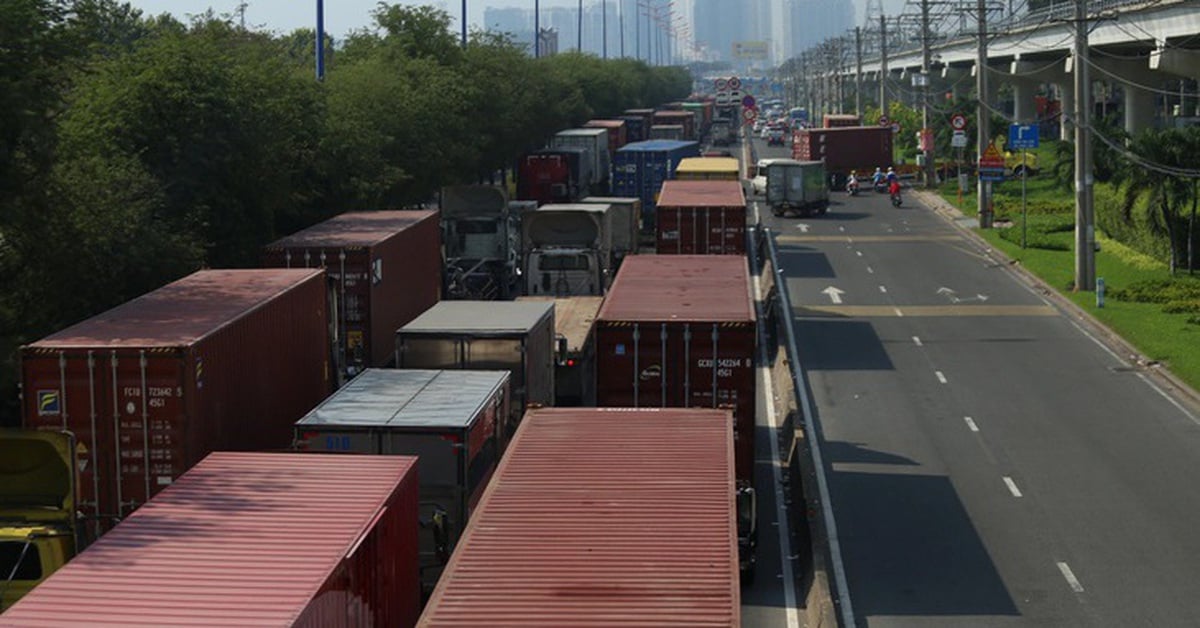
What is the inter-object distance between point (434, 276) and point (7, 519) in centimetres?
1972

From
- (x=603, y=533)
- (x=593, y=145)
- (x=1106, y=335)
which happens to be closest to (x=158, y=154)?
(x=603, y=533)

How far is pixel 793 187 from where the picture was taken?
73688 millimetres

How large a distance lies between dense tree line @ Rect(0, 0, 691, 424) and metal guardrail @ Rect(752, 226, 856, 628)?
10.5m

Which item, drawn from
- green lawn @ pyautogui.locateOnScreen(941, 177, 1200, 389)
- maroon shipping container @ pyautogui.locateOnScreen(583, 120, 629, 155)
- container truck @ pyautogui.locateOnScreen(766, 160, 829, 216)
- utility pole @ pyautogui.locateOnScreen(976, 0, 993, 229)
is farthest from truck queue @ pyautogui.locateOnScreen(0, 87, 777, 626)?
maroon shipping container @ pyautogui.locateOnScreen(583, 120, 629, 155)

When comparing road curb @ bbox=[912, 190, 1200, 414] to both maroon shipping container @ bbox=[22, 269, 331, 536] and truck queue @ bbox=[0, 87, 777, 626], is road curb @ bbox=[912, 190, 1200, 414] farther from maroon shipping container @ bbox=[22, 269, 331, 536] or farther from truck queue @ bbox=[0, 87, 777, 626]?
maroon shipping container @ bbox=[22, 269, 331, 536]

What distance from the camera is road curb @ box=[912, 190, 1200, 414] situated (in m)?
34.1

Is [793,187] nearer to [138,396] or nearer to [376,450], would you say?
[376,450]

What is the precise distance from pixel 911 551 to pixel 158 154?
52.8 ft

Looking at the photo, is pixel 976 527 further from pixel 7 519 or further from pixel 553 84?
pixel 553 84

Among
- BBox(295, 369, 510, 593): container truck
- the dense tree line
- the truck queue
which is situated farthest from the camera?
the dense tree line

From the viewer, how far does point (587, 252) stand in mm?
38406

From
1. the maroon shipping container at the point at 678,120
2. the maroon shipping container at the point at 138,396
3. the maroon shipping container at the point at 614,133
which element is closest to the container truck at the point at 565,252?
the maroon shipping container at the point at 138,396

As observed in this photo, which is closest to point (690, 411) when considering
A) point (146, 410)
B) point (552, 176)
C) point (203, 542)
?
point (146, 410)

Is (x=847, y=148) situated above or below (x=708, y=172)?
above
